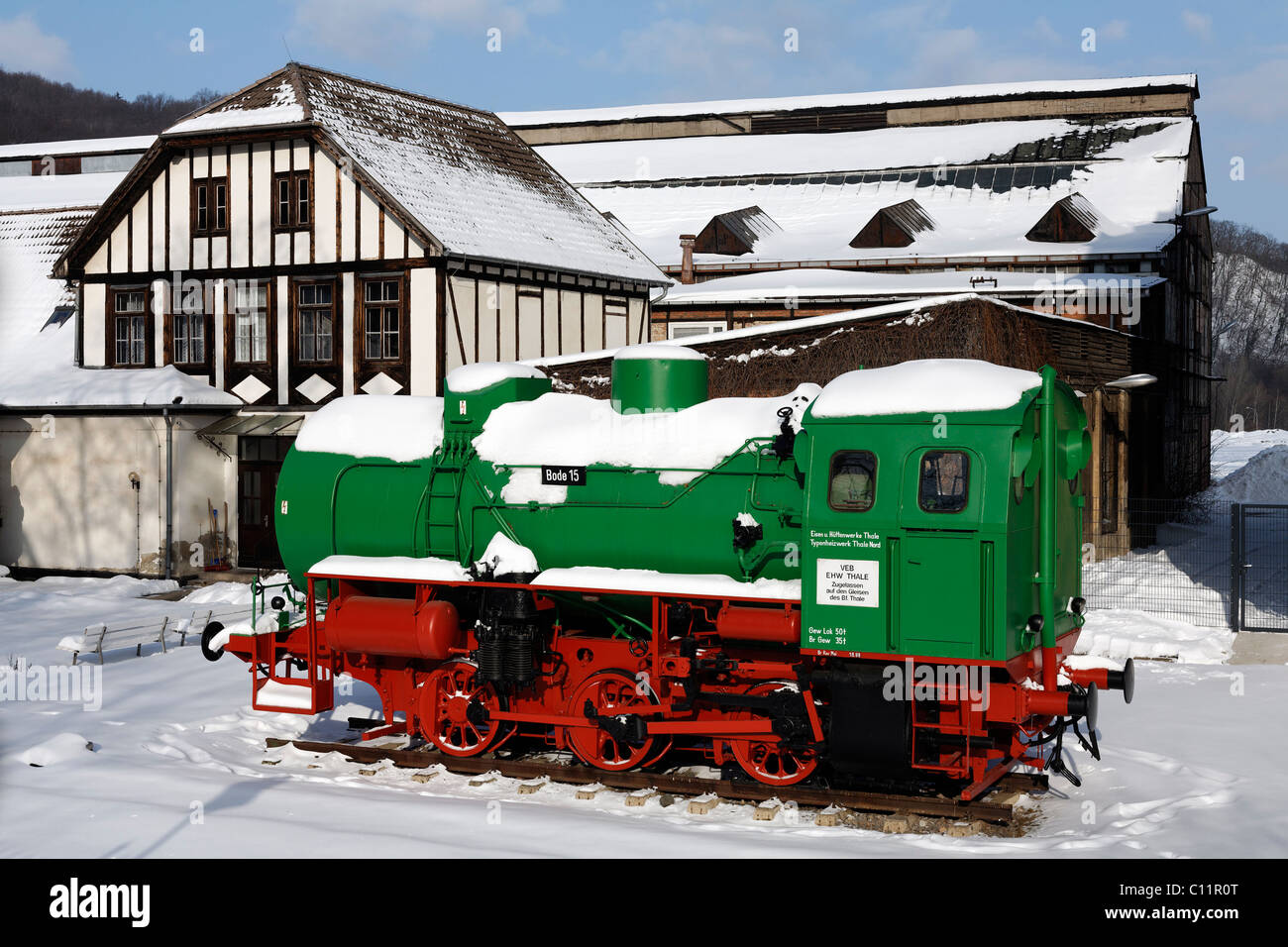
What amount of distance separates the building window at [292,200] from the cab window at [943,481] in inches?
719

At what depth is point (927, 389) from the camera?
10422mm

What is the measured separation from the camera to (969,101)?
4897cm

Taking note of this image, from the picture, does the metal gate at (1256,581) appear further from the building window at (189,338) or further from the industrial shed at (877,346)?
the building window at (189,338)

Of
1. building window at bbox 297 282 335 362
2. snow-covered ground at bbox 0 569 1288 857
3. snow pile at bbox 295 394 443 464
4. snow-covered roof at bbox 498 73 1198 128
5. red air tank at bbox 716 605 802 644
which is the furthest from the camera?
snow-covered roof at bbox 498 73 1198 128

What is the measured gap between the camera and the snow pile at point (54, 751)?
1201cm

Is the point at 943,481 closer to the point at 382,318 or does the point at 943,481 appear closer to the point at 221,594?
the point at 221,594

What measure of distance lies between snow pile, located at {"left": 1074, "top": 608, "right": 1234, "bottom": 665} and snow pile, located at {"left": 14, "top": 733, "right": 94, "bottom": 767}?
12.4m

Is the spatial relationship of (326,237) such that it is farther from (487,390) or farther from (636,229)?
(636,229)

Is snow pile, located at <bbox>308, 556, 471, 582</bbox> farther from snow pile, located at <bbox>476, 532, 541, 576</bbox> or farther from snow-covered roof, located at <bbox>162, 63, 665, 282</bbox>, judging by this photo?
snow-covered roof, located at <bbox>162, 63, 665, 282</bbox>

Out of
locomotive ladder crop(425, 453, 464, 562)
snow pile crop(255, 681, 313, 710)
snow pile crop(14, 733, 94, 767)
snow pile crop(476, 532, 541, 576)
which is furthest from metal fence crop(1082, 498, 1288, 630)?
snow pile crop(14, 733, 94, 767)

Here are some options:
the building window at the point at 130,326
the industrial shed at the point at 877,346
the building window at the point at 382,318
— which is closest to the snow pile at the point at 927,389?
the industrial shed at the point at 877,346

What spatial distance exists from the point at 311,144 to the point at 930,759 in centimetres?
1889

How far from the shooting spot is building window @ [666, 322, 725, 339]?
36500mm

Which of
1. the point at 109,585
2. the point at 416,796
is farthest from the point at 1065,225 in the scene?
the point at 416,796
